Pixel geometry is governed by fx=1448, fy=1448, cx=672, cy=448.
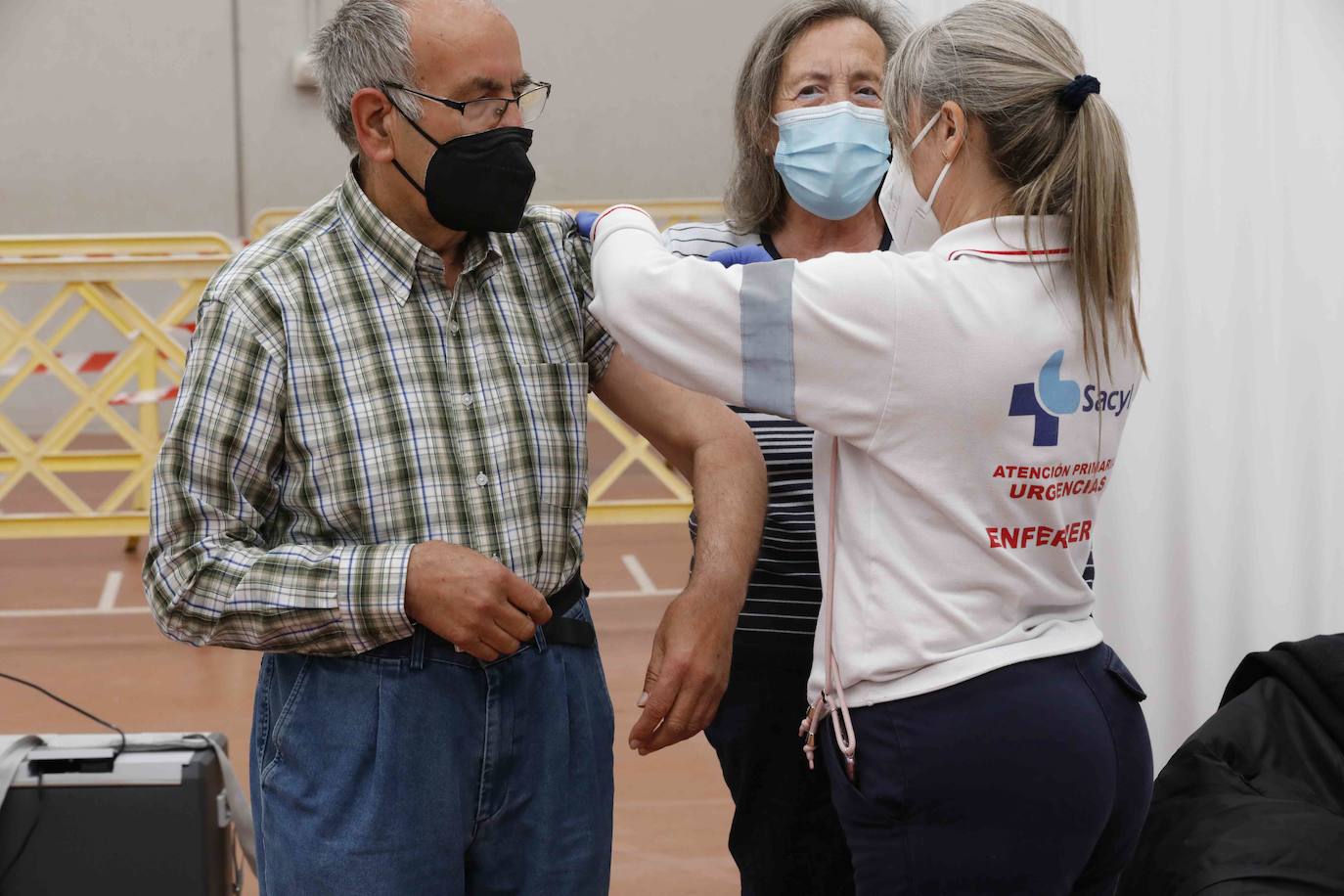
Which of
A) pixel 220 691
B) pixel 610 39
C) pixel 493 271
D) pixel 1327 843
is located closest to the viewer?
pixel 493 271

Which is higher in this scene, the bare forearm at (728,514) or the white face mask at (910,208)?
the white face mask at (910,208)

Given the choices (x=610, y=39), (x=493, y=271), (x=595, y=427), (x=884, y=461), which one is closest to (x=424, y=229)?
(x=493, y=271)

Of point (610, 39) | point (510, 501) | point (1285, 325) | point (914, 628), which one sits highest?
point (610, 39)

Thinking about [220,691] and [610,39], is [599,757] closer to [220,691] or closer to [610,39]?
[220,691]

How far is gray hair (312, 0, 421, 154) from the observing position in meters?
Answer: 1.47

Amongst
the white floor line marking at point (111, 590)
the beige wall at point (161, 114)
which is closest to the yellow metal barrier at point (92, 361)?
the white floor line marking at point (111, 590)

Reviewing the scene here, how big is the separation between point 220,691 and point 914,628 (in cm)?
350

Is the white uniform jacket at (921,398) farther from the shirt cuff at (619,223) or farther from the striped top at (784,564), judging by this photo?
the striped top at (784,564)

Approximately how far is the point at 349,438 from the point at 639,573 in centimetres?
468

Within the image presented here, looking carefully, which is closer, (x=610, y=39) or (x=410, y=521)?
(x=410, y=521)

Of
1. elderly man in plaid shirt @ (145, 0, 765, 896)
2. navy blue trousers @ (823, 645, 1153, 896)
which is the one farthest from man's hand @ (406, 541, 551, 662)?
navy blue trousers @ (823, 645, 1153, 896)

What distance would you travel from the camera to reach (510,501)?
1475 mm

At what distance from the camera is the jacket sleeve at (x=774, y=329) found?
1258mm

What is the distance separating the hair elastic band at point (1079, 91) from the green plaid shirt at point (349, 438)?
0.57 meters
